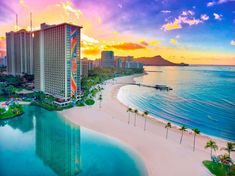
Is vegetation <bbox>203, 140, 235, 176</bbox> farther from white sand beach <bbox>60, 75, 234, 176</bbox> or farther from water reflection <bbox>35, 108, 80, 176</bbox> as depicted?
water reflection <bbox>35, 108, 80, 176</bbox>

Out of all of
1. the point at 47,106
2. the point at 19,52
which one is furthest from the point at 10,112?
the point at 19,52

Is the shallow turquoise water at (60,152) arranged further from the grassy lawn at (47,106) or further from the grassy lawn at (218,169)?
the grassy lawn at (218,169)

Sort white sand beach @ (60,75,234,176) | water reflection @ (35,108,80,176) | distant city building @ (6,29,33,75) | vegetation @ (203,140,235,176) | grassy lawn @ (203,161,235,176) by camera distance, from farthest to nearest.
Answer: distant city building @ (6,29,33,75)
water reflection @ (35,108,80,176)
white sand beach @ (60,75,234,176)
vegetation @ (203,140,235,176)
grassy lawn @ (203,161,235,176)

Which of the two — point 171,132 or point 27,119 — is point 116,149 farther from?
point 27,119

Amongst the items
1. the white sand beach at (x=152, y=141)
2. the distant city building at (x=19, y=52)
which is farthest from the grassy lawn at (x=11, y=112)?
the distant city building at (x=19, y=52)

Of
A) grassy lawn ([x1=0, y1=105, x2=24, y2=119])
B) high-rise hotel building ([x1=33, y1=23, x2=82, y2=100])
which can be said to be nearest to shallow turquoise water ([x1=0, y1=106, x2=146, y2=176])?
grassy lawn ([x1=0, y1=105, x2=24, y2=119])

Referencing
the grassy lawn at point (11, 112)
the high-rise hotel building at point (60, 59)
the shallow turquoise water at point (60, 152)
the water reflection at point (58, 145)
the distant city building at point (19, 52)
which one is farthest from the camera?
the distant city building at point (19, 52)

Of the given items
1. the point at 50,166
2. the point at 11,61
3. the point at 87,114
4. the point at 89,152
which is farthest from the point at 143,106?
the point at 11,61
